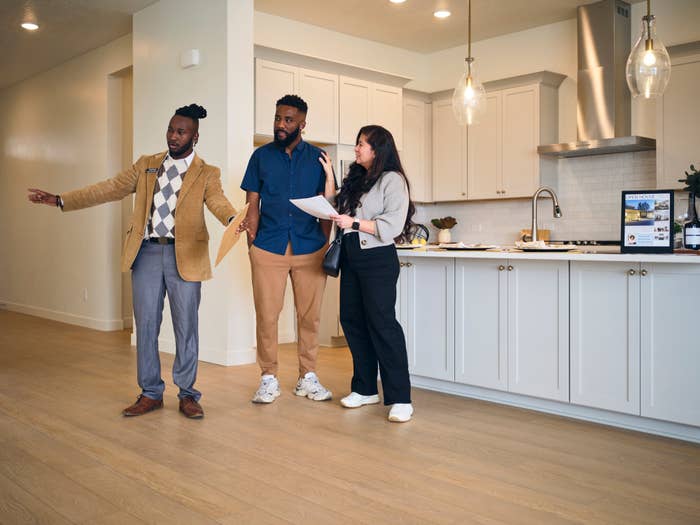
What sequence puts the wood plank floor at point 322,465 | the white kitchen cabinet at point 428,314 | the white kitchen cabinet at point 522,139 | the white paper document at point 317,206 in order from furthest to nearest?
the white kitchen cabinet at point 522,139 < the white kitchen cabinet at point 428,314 < the white paper document at point 317,206 < the wood plank floor at point 322,465

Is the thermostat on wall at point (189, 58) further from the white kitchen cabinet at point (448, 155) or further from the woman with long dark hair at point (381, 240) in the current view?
the white kitchen cabinet at point (448, 155)

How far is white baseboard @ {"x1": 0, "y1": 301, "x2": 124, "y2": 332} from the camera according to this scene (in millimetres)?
7273

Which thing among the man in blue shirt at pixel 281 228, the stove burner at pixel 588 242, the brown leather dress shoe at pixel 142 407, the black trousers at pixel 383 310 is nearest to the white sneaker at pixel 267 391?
the man in blue shirt at pixel 281 228

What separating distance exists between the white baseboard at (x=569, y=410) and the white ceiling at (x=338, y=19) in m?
3.49

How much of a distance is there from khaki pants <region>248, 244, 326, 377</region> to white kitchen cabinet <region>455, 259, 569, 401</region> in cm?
79

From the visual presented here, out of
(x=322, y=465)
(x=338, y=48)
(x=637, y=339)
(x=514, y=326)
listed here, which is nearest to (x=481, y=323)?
(x=514, y=326)

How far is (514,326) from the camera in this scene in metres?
3.75

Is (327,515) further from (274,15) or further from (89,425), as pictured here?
(274,15)

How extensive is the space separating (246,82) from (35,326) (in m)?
3.94

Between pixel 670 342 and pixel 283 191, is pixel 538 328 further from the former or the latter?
pixel 283 191

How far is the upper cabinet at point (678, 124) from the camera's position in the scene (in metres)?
5.48

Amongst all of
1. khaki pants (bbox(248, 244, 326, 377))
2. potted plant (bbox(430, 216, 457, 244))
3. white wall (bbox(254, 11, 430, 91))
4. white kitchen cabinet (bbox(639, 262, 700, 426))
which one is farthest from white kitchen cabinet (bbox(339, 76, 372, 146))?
white kitchen cabinet (bbox(639, 262, 700, 426))

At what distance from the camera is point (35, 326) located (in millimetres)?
7535

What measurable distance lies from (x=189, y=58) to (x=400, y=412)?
336cm
